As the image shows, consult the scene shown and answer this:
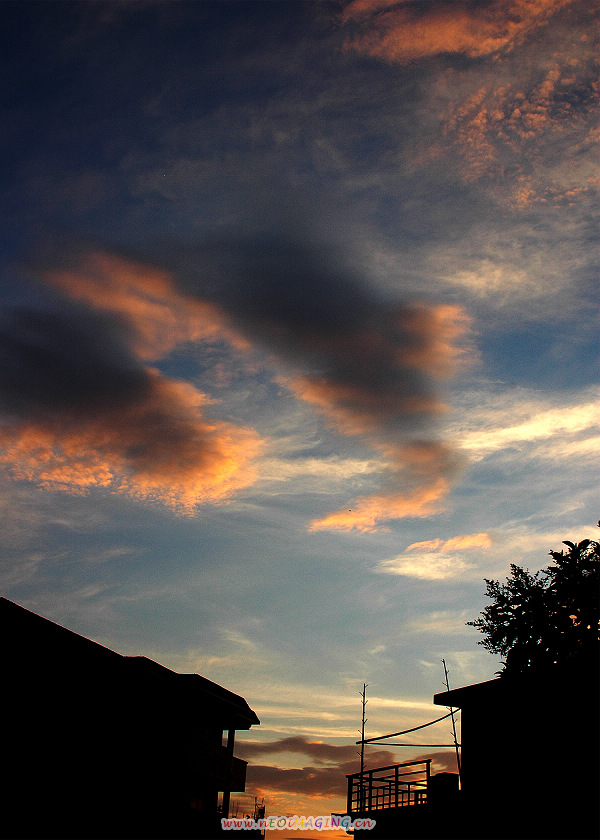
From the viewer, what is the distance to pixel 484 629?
49.1 metres

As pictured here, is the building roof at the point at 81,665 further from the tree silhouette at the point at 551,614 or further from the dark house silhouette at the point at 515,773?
the tree silhouette at the point at 551,614

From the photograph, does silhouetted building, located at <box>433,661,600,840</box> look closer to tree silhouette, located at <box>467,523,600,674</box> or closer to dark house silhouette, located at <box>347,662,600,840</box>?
dark house silhouette, located at <box>347,662,600,840</box>

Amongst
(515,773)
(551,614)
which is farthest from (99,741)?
(551,614)

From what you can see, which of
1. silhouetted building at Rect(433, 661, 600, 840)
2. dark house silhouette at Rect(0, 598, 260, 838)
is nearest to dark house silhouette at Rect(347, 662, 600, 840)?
silhouetted building at Rect(433, 661, 600, 840)

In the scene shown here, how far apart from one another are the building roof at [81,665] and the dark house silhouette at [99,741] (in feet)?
0.13

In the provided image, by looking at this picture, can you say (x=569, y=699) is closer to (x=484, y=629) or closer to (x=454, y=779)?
(x=454, y=779)

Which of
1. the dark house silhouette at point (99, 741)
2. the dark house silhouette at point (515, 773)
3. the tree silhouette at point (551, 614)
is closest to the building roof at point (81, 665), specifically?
the dark house silhouette at point (99, 741)

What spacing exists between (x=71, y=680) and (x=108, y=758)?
3.68 m

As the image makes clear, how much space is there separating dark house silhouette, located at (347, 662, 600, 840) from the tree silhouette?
1683 centimetres

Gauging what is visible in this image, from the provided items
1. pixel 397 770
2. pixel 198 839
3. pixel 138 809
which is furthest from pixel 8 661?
pixel 397 770

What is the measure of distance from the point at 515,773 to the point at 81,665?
17.0m

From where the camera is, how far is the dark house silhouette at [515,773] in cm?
2312

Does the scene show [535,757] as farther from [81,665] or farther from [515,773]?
[81,665]

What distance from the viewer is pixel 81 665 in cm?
2481
